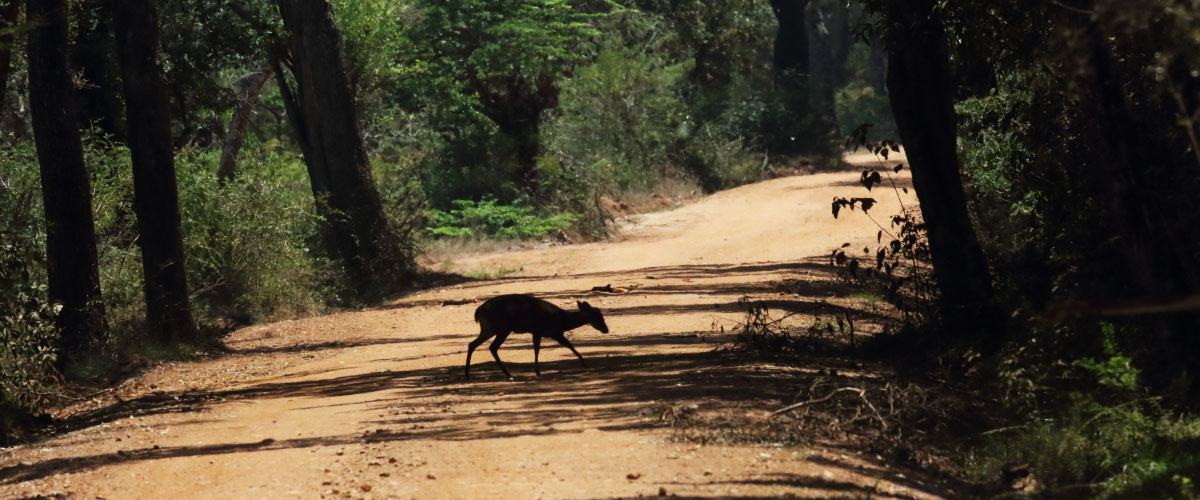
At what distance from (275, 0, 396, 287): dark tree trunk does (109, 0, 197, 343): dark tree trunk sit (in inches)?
208

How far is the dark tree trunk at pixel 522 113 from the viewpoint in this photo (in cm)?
3344

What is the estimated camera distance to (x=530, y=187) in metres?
33.0

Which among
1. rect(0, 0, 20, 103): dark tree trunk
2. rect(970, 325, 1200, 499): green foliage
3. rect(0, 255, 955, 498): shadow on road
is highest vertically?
rect(0, 0, 20, 103): dark tree trunk

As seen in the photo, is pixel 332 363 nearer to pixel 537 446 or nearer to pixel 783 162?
pixel 537 446

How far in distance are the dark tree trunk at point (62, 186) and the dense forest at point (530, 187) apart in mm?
33

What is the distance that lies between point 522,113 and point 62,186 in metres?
20.2

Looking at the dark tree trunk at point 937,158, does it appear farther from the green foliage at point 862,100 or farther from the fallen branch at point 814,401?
the green foliage at point 862,100

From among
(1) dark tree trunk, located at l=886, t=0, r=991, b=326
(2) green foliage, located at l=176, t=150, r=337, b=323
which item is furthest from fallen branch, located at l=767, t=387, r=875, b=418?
(2) green foliage, located at l=176, t=150, r=337, b=323

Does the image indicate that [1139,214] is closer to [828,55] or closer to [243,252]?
[243,252]

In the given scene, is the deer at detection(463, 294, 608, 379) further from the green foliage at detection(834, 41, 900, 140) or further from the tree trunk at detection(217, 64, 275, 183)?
the green foliage at detection(834, 41, 900, 140)

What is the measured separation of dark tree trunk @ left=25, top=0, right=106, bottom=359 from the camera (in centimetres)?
1420

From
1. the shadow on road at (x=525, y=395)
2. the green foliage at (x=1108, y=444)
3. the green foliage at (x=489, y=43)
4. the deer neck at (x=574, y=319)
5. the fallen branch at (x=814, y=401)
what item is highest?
the green foliage at (x=489, y=43)

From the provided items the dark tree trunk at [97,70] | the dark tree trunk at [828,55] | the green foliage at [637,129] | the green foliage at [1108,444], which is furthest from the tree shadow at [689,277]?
the green foliage at [637,129]

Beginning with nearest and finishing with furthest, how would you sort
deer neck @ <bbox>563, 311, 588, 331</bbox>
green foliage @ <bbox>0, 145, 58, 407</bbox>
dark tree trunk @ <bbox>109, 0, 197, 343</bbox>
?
green foliage @ <bbox>0, 145, 58, 407</bbox>
deer neck @ <bbox>563, 311, 588, 331</bbox>
dark tree trunk @ <bbox>109, 0, 197, 343</bbox>
